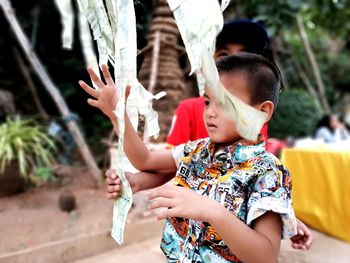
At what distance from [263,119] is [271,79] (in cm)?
26

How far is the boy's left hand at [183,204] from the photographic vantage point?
864 mm

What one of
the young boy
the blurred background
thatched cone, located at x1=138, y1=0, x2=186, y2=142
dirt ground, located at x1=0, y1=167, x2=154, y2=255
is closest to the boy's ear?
the young boy

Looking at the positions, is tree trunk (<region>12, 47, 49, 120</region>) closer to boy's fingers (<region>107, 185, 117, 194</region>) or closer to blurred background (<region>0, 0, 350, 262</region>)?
blurred background (<region>0, 0, 350, 262</region>)

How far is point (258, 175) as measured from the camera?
96 centimetres

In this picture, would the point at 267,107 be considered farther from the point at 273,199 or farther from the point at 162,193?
the point at 162,193

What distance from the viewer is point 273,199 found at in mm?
912

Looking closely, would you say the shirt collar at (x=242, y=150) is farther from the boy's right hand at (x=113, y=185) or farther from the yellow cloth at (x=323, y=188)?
the yellow cloth at (x=323, y=188)

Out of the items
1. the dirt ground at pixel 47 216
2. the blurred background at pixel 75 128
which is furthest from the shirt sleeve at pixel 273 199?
the dirt ground at pixel 47 216

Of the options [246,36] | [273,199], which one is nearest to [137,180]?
[273,199]

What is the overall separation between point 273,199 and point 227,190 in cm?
12

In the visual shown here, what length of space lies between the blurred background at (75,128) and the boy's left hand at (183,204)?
0.20 meters

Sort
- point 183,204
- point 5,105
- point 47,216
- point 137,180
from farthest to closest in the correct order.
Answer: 1. point 5,105
2. point 47,216
3. point 137,180
4. point 183,204

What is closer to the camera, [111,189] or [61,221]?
[111,189]

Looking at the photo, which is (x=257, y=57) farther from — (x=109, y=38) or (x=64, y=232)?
(x=64, y=232)
